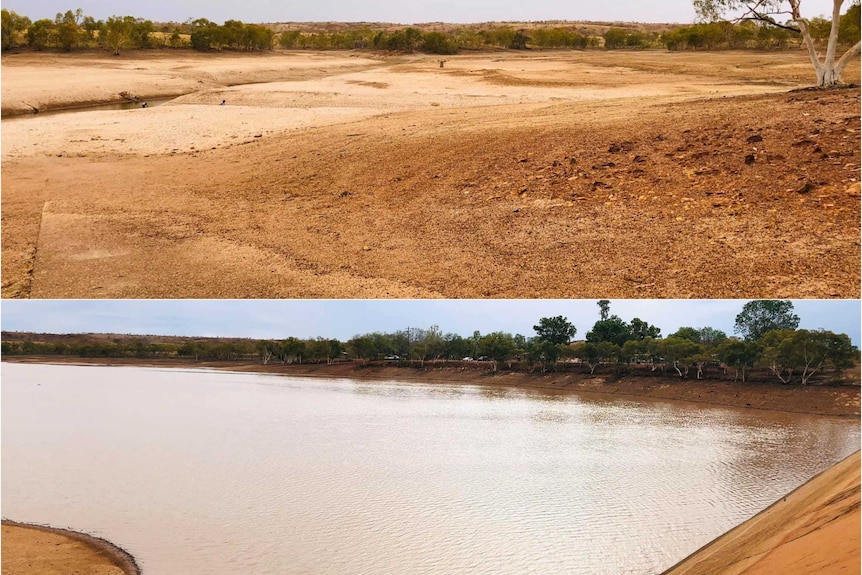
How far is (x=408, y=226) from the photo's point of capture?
923 centimetres

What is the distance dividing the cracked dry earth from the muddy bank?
1478 centimetres

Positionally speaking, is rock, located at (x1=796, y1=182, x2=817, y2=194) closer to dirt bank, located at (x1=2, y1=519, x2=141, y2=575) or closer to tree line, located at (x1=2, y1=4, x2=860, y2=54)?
dirt bank, located at (x1=2, y1=519, x2=141, y2=575)

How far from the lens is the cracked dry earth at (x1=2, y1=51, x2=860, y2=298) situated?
24.2 ft

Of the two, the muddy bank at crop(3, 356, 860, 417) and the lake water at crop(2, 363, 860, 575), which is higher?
the lake water at crop(2, 363, 860, 575)

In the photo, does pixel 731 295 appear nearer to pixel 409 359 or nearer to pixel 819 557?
pixel 819 557

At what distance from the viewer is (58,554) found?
6.93 meters

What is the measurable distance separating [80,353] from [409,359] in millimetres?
34385

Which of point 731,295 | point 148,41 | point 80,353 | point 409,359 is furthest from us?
point 80,353

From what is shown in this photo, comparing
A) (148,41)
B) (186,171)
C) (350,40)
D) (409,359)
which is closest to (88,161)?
(186,171)

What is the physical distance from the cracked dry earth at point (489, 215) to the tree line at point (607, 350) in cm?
1609

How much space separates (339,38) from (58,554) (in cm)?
7499

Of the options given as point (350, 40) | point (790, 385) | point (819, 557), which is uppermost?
point (350, 40)

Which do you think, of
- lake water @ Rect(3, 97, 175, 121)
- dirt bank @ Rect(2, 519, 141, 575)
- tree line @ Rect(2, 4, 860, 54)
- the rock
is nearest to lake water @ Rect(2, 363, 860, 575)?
dirt bank @ Rect(2, 519, 141, 575)

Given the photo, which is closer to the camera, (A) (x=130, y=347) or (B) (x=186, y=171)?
(B) (x=186, y=171)
